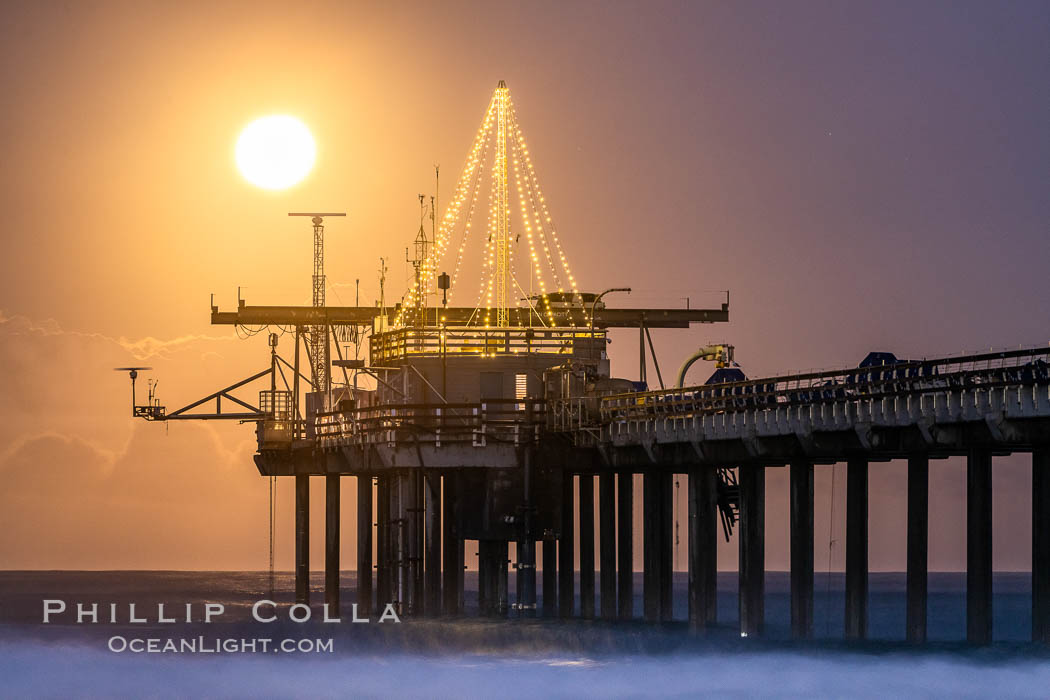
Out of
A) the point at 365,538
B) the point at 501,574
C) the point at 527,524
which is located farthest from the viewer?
the point at 365,538

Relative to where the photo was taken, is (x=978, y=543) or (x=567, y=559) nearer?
(x=978, y=543)

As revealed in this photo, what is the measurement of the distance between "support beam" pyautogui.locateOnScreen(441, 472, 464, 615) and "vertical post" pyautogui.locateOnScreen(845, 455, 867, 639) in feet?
67.3

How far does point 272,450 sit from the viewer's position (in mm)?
111125

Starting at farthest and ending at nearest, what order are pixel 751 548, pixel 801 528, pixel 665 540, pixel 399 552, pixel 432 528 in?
pixel 399 552
pixel 432 528
pixel 665 540
pixel 751 548
pixel 801 528

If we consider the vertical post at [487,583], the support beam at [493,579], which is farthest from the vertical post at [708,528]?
the vertical post at [487,583]

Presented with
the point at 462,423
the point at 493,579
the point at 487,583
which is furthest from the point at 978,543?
the point at 487,583

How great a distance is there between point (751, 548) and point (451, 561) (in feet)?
59.0

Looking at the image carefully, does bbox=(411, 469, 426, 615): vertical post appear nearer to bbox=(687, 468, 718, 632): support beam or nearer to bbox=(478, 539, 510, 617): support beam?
bbox=(478, 539, 510, 617): support beam

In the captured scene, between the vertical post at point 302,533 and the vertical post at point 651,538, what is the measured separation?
2653cm

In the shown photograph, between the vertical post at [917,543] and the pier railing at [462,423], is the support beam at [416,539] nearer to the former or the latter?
the pier railing at [462,423]

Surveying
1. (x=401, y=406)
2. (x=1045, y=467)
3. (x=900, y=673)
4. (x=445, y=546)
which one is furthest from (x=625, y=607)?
(x=1045, y=467)

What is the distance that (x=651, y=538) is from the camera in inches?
3366

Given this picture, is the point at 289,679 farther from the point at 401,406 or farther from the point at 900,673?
the point at 900,673

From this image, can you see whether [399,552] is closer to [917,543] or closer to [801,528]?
[801,528]
